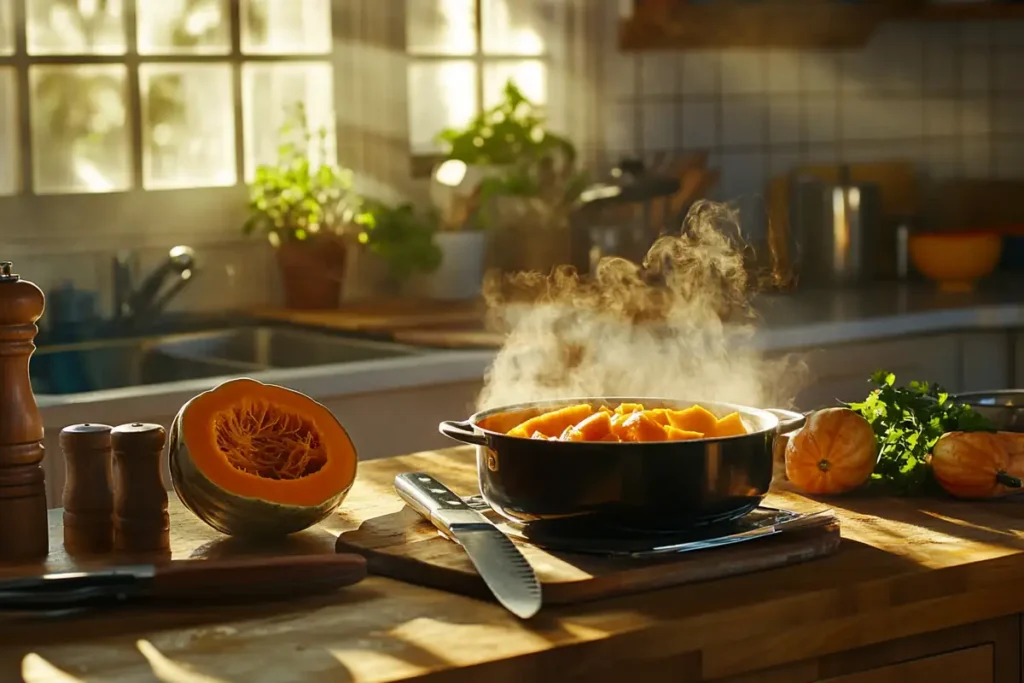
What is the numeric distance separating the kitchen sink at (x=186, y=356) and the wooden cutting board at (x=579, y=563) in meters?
1.52

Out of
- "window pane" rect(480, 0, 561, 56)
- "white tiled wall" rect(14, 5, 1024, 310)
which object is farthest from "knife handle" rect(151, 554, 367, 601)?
"window pane" rect(480, 0, 561, 56)

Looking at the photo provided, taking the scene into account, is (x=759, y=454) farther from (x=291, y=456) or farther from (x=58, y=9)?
(x=58, y=9)

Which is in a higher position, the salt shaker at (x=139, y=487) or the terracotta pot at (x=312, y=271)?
the terracotta pot at (x=312, y=271)

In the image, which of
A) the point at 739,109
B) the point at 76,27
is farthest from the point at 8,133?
the point at 739,109

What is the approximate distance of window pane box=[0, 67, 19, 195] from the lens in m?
2.95

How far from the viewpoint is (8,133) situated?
2.96 metres

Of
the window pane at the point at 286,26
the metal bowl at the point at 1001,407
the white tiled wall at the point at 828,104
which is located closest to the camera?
the metal bowl at the point at 1001,407

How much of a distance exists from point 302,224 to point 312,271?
107mm

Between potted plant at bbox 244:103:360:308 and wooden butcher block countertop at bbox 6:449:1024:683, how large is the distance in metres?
1.87

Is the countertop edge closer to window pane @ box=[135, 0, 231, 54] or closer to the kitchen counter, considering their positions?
the kitchen counter

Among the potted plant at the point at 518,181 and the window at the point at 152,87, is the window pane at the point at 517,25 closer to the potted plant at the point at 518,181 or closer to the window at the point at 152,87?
the potted plant at the point at 518,181

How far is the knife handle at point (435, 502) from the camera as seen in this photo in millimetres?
1262

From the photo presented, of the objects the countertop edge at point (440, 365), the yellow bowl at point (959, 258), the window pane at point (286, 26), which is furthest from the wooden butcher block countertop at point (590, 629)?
the yellow bowl at point (959, 258)

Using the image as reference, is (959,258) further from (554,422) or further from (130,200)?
(554,422)
